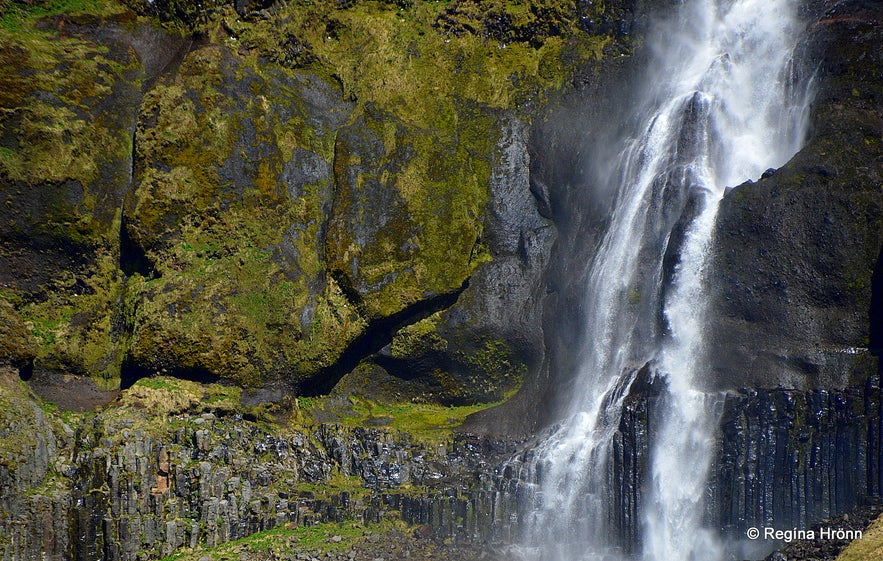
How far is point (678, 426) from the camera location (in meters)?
23.2

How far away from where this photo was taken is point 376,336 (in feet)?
90.8

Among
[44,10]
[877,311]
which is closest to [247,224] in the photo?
[44,10]

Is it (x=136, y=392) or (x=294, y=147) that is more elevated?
(x=294, y=147)

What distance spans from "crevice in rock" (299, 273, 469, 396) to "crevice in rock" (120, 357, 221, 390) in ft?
10.8

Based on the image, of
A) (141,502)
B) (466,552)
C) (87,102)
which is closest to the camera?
(141,502)

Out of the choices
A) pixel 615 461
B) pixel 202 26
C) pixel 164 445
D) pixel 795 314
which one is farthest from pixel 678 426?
pixel 202 26

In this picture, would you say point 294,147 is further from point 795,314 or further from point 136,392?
point 795,314

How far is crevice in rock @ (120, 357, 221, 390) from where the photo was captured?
24797 mm

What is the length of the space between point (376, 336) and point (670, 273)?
391 inches

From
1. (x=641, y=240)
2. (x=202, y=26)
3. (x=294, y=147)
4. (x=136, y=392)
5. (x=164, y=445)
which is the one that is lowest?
(x=164, y=445)

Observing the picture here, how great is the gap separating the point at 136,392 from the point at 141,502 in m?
3.35

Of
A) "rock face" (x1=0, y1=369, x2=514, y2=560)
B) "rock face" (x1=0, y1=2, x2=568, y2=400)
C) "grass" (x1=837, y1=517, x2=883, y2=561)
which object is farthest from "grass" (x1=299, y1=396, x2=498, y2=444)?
"grass" (x1=837, y1=517, x2=883, y2=561)

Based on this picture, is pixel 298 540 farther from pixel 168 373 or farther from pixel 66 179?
pixel 66 179

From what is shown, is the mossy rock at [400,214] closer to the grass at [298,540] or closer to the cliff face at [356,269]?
the cliff face at [356,269]
